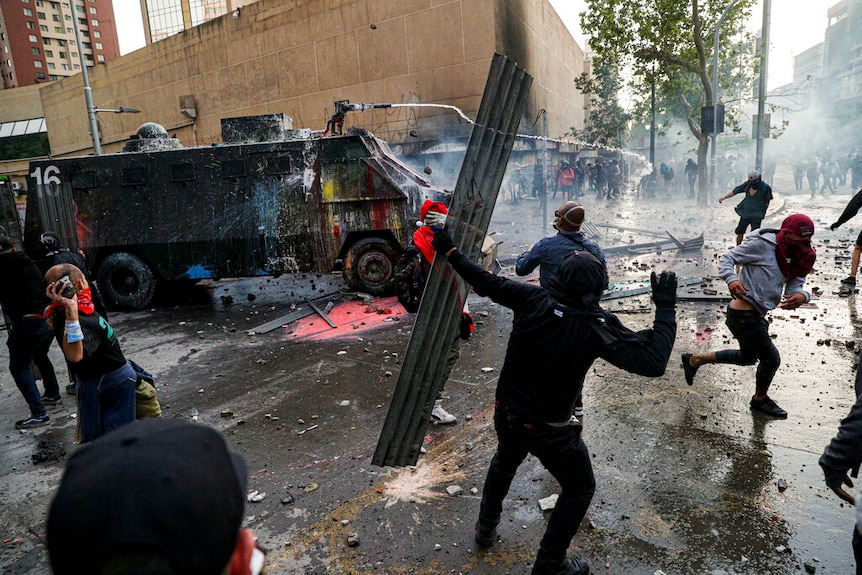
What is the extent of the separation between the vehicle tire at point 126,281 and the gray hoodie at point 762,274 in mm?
8718

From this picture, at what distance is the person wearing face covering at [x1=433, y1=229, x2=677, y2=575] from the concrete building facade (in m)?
16.9

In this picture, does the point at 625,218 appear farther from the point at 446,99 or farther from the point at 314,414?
the point at 314,414

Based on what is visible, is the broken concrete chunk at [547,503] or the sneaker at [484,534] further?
the broken concrete chunk at [547,503]

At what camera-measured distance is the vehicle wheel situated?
8.55 m

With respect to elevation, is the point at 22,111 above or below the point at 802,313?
above

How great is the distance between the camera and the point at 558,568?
8.30 feet

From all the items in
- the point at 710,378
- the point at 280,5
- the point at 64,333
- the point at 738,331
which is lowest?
the point at 710,378

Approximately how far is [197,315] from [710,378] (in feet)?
24.6

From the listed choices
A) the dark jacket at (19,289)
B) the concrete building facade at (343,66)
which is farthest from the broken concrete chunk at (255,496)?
the concrete building facade at (343,66)

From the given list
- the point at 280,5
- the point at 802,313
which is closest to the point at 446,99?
the point at 280,5

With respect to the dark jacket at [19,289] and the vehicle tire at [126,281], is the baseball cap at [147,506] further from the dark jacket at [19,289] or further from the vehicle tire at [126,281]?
the vehicle tire at [126,281]

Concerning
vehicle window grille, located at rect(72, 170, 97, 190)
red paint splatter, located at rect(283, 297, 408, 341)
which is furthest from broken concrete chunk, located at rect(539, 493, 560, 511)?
vehicle window grille, located at rect(72, 170, 97, 190)

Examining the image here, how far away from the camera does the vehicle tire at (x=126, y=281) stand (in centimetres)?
912

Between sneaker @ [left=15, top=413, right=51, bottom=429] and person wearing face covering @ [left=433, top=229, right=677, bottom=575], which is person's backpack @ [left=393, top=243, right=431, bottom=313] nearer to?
person wearing face covering @ [left=433, top=229, right=677, bottom=575]
